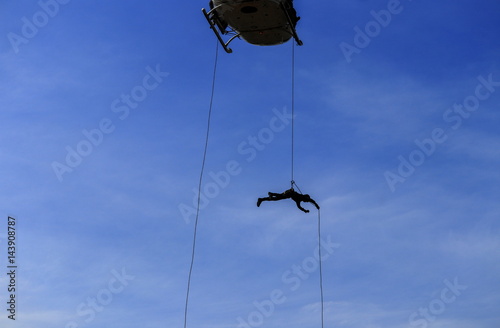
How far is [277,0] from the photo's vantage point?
20.8m

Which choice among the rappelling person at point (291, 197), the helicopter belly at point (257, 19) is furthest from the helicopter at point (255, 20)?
the rappelling person at point (291, 197)

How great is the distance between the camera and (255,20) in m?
21.6

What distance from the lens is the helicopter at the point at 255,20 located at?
68.7 ft

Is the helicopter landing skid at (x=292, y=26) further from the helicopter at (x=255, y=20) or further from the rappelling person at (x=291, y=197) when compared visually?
the rappelling person at (x=291, y=197)

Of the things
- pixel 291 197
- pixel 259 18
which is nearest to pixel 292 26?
pixel 259 18

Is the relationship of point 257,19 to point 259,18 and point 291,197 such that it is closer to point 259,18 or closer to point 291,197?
point 259,18

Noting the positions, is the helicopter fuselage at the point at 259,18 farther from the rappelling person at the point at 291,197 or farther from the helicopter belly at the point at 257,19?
the rappelling person at the point at 291,197

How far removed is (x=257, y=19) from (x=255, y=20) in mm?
79

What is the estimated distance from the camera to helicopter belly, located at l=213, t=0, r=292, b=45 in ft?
68.6

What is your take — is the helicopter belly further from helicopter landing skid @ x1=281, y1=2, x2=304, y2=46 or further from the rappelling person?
the rappelling person

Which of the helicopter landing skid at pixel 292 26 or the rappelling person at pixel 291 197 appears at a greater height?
the helicopter landing skid at pixel 292 26

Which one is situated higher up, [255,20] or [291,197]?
[255,20]

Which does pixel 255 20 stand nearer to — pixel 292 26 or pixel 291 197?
pixel 292 26

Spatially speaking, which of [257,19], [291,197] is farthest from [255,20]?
[291,197]
